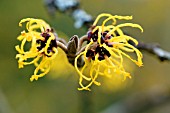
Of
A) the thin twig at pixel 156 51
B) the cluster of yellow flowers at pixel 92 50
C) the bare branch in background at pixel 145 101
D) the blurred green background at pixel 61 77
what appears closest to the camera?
the cluster of yellow flowers at pixel 92 50

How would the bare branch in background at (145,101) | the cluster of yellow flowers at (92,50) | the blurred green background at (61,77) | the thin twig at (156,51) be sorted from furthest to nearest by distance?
the blurred green background at (61,77) → the bare branch in background at (145,101) → the thin twig at (156,51) → the cluster of yellow flowers at (92,50)

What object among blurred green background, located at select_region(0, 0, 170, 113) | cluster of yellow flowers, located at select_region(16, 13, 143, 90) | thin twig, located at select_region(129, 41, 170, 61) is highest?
blurred green background, located at select_region(0, 0, 170, 113)

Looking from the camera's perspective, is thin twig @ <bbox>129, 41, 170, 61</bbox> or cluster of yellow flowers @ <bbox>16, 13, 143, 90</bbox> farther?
thin twig @ <bbox>129, 41, 170, 61</bbox>

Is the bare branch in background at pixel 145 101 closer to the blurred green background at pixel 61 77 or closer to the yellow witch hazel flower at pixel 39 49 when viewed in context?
the blurred green background at pixel 61 77

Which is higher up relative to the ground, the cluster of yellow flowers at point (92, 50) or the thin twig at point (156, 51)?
the thin twig at point (156, 51)

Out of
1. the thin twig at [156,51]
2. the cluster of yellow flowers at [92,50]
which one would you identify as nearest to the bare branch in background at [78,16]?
the thin twig at [156,51]

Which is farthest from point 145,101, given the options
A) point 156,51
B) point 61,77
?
point 156,51

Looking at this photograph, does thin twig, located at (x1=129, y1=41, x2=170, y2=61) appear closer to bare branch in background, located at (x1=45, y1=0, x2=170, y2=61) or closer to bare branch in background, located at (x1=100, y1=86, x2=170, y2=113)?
bare branch in background, located at (x1=45, y1=0, x2=170, y2=61)

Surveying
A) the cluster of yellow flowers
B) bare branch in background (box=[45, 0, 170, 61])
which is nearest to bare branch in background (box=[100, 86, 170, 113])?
bare branch in background (box=[45, 0, 170, 61])

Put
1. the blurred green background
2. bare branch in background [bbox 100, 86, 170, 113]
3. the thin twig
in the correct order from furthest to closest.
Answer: the blurred green background → bare branch in background [bbox 100, 86, 170, 113] → the thin twig
